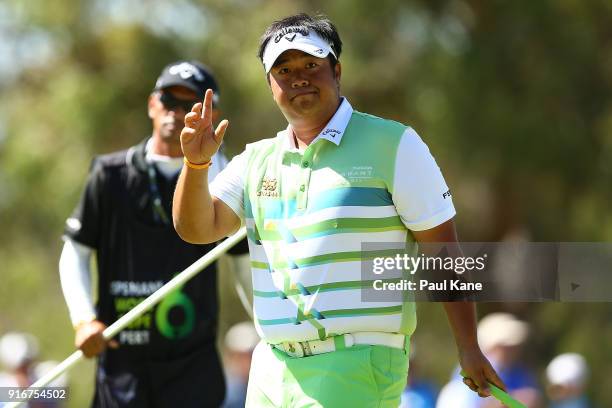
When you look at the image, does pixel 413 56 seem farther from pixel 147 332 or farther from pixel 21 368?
pixel 147 332

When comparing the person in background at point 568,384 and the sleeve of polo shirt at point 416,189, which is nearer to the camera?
the sleeve of polo shirt at point 416,189

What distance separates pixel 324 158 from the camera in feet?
16.8

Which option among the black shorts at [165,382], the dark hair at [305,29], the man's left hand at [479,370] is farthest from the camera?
the black shorts at [165,382]

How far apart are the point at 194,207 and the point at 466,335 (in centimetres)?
120

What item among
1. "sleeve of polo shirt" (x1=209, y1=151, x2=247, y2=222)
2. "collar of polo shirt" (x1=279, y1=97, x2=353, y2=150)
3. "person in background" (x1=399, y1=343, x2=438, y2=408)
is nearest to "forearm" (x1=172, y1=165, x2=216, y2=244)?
"sleeve of polo shirt" (x1=209, y1=151, x2=247, y2=222)

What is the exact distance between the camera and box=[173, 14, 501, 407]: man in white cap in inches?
197

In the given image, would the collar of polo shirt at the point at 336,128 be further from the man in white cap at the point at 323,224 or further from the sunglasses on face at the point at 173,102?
the sunglasses on face at the point at 173,102

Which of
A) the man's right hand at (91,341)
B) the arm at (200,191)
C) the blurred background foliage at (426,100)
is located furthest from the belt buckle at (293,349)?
the blurred background foliage at (426,100)

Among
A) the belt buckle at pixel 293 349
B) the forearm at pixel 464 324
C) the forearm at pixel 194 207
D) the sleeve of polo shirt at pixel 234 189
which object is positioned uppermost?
the sleeve of polo shirt at pixel 234 189

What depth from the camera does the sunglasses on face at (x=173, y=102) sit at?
23.4ft

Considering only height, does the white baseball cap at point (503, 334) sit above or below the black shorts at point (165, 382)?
above

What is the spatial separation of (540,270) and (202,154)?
2.06 metres

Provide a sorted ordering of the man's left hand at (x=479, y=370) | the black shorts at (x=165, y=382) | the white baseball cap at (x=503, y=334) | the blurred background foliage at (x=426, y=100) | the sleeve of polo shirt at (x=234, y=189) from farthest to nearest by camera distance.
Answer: the blurred background foliage at (x=426, y=100) → the white baseball cap at (x=503, y=334) → the black shorts at (x=165, y=382) → the sleeve of polo shirt at (x=234, y=189) → the man's left hand at (x=479, y=370)

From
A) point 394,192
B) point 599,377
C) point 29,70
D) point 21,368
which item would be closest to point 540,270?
point 394,192
